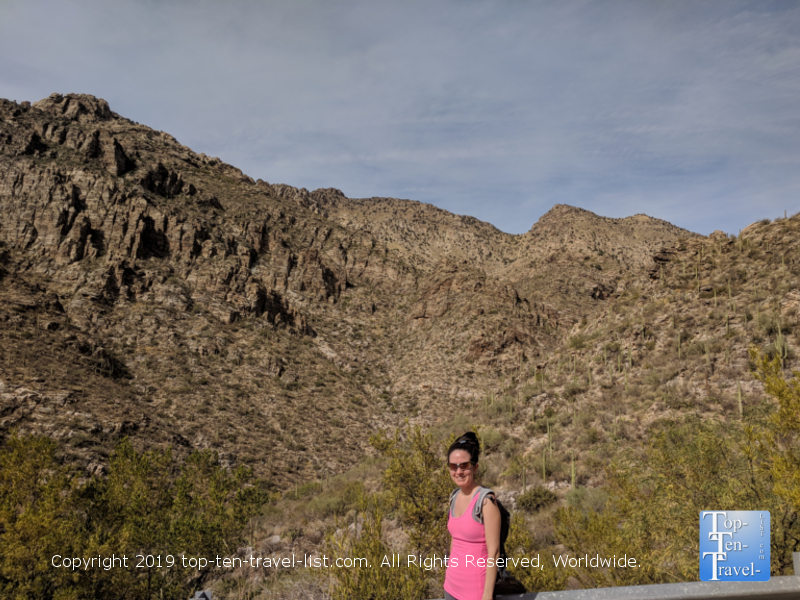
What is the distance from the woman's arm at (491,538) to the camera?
2.62m

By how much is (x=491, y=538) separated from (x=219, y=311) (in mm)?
41103

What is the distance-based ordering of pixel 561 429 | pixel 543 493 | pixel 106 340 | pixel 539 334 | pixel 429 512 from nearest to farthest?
pixel 429 512, pixel 543 493, pixel 561 429, pixel 106 340, pixel 539 334

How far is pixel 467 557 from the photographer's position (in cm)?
291

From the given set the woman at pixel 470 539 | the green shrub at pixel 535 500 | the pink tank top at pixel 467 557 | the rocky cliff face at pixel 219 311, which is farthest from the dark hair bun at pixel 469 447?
the rocky cliff face at pixel 219 311

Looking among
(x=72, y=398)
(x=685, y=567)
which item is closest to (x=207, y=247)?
(x=72, y=398)

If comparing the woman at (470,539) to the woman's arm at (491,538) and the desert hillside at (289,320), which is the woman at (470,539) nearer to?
the woman's arm at (491,538)

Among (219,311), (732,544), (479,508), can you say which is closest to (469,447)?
(479,508)

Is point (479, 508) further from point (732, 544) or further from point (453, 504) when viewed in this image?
point (732, 544)

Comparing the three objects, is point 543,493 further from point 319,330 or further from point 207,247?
point 207,247

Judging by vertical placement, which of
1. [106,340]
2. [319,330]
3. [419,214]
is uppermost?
[419,214]

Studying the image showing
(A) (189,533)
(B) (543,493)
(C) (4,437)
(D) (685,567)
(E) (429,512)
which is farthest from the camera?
(C) (4,437)

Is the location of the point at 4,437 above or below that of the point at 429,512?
below

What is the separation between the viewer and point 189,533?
33.0 feet

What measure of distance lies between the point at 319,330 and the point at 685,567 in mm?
42998
